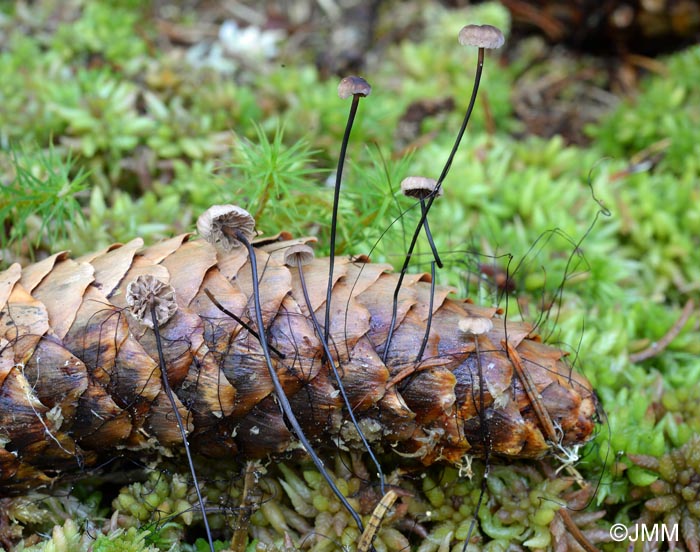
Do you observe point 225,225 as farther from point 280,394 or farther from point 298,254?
point 280,394

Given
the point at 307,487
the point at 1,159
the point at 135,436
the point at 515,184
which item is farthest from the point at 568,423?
the point at 1,159

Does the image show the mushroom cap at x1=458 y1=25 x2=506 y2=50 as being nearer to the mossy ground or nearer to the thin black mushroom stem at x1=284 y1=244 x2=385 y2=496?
the mossy ground

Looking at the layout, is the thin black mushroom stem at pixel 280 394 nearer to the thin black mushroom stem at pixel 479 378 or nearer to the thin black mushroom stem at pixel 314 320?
the thin black mushroom stem at pixel 314 320

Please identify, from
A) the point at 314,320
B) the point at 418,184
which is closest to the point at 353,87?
the point at 418,184

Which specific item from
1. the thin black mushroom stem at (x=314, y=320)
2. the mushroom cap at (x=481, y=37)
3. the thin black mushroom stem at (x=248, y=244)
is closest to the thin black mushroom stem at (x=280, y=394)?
the thin black mushroom stem at (x=248, y=244)

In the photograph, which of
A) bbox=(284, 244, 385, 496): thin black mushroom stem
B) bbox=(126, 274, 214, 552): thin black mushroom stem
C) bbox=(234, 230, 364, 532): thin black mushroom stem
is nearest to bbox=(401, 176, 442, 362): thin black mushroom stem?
bbox=(284, 244, 385, 496): thin black mushroom stem

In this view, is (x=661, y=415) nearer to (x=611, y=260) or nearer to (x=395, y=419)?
(x=611, y=260)
